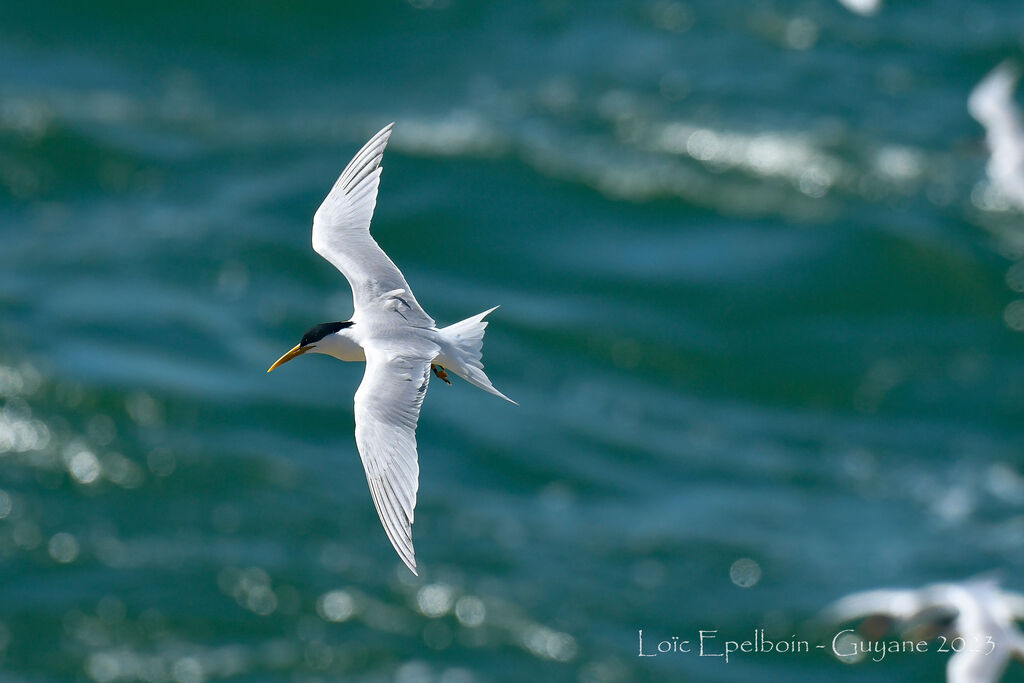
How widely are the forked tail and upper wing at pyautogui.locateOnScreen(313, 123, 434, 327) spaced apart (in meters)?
0.29

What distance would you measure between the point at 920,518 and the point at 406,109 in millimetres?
14230

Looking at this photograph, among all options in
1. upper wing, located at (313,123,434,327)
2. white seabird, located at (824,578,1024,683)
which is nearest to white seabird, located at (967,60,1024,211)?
white seabird, located at (824,578,1024,683)

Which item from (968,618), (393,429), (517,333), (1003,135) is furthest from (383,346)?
(517,333)

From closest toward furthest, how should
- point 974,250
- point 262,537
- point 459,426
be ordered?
point 262,537 → point 459,426 → point 974,250

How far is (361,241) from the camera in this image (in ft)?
26.4

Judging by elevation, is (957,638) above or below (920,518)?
below

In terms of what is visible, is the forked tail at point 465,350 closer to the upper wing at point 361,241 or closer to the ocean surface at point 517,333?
the upper wing at point 361,241

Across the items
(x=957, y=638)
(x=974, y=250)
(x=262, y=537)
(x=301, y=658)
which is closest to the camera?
(x=957, y=638)

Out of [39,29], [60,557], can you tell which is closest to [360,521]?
[60,557]

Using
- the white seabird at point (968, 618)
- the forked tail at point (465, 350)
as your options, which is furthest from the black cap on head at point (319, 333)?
the white seabird at point (968, 618)

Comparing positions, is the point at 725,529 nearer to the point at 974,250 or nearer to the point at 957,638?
the point at 974,250

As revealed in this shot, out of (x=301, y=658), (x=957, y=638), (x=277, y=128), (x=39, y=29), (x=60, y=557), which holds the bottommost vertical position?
(x=957, y=638)

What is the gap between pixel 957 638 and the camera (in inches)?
505

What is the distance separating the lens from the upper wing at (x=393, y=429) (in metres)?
6.36
